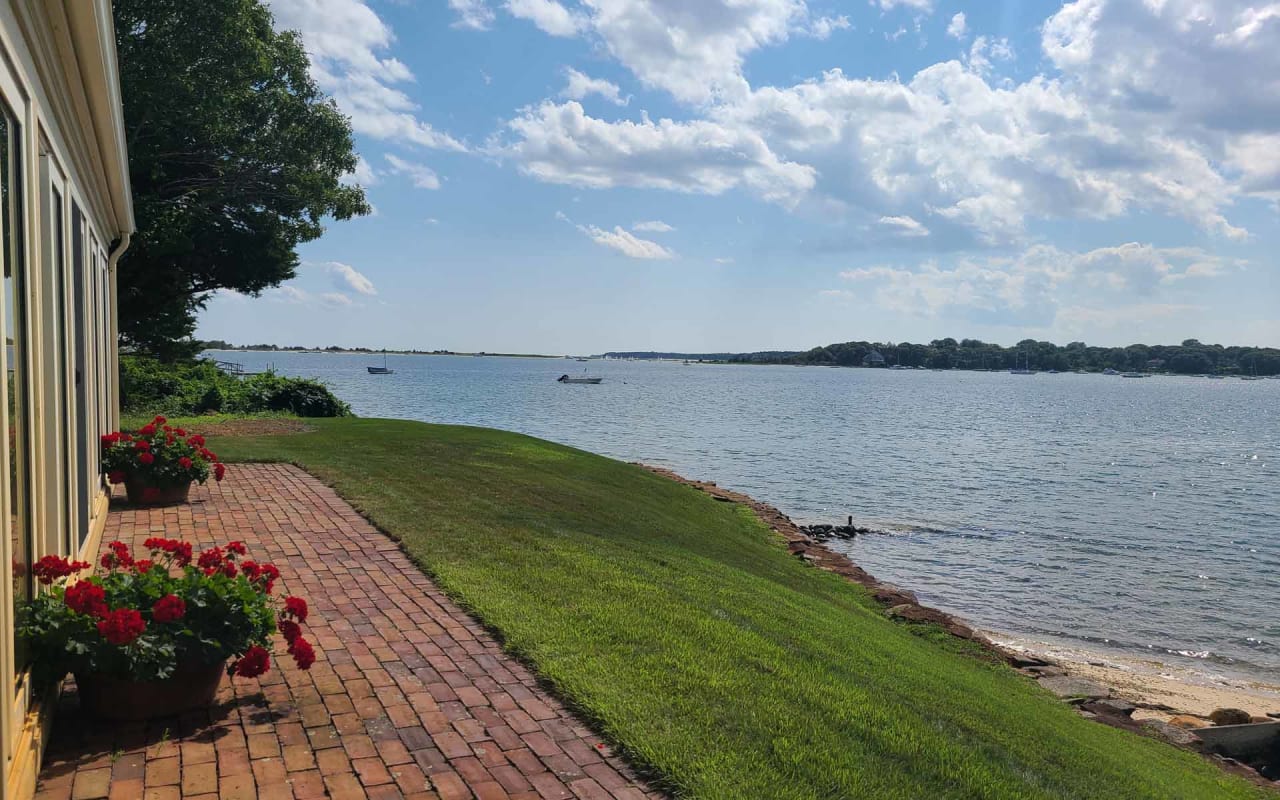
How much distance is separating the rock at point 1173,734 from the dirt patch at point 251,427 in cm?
1609

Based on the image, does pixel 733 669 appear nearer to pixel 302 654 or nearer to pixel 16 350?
pixel 302 654

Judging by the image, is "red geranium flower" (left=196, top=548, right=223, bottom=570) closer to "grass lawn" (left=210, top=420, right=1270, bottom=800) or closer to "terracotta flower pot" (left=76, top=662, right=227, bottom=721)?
"terracotta flower pot" (left=76, top=662, right=227, bottom=721)

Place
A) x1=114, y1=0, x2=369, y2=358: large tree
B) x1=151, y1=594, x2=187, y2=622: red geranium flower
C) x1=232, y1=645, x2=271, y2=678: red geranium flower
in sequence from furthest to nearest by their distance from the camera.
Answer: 1. x1=114, y1=0, x2=369, y2=358: large tree
2. x1=232, y1=645, x2=271, y2=678: red geranium flower
3. x1=151, y1=594, x2=187, y2=622: red geranium flower

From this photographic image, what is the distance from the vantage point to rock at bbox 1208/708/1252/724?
36.1 feet

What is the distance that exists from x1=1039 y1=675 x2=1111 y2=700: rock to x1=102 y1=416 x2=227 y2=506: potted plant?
10.5 meters

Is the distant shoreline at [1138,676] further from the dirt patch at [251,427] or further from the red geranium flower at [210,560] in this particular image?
the dirt patch at [251,427]

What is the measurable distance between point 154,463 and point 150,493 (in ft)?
1.35

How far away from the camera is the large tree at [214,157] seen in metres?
16.6

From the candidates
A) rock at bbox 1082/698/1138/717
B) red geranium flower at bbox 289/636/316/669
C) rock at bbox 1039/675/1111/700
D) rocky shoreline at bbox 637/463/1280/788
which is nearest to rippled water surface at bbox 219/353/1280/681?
rocky shoreline at bbox 637/463/1280/788

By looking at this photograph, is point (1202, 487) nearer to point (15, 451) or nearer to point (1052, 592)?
point (1052, 592)

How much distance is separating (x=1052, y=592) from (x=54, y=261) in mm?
18788

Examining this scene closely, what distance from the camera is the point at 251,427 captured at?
19984 millimetres

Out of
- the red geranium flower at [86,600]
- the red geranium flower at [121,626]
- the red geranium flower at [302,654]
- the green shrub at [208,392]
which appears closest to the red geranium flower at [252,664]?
the red geranium flower at [302,654]

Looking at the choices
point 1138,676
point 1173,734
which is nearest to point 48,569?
point 1173,734
